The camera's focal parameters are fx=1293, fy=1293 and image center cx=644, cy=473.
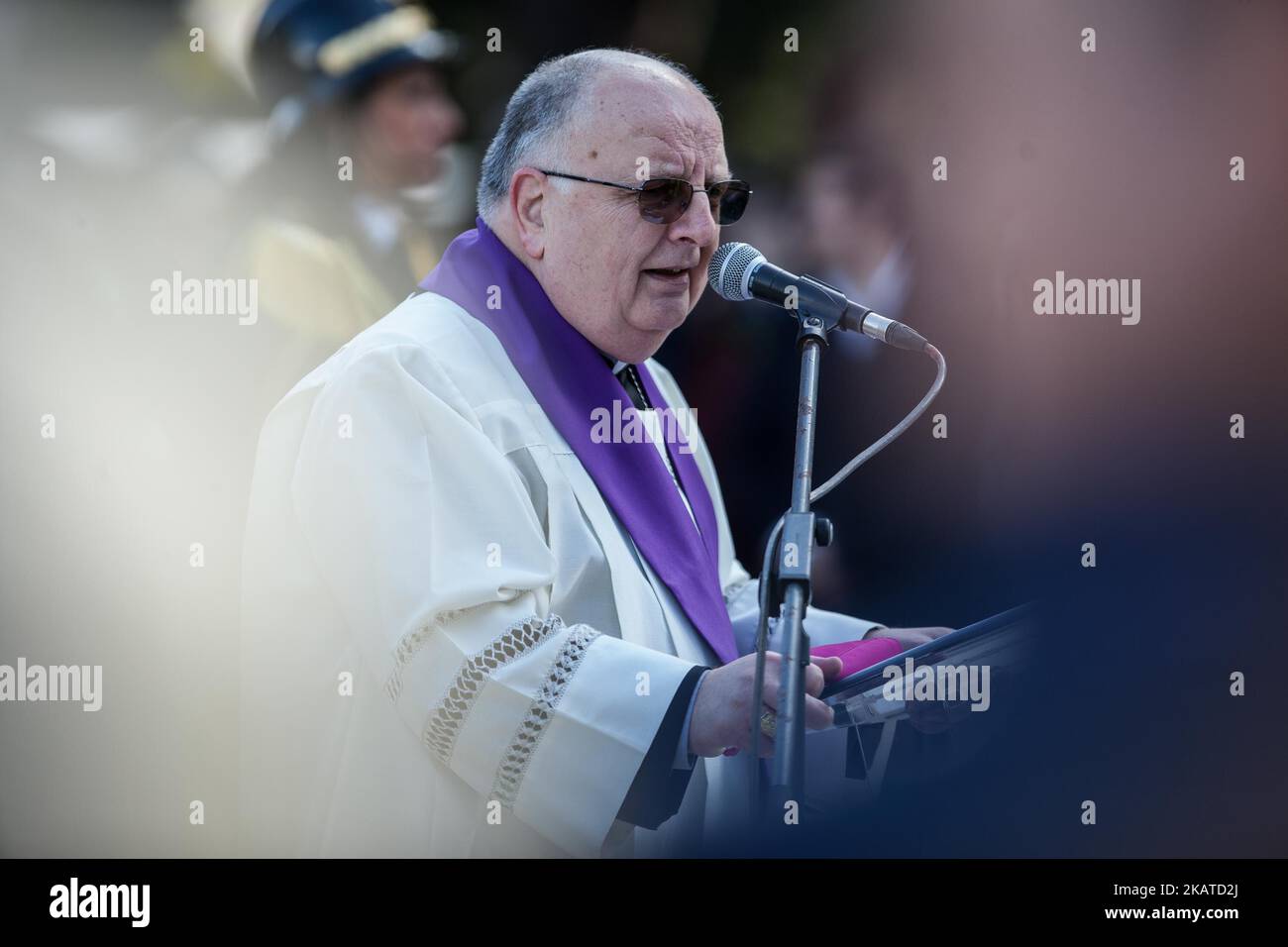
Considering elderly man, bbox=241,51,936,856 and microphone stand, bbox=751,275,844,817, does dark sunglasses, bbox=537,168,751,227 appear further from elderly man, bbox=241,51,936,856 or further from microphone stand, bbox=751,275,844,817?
microphone stand, bbox=751,275,844,817

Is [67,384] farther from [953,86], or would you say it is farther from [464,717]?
[953,86]

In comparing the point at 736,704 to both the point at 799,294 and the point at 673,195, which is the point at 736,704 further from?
the point at 673,195

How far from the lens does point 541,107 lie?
290 cm

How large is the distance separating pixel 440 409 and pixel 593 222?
21.2 inches

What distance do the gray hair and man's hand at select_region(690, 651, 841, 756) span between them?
1.24 meters

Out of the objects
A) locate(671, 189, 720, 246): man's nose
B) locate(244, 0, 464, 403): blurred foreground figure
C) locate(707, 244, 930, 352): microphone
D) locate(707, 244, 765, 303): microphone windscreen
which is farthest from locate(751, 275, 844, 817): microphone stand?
locate(244, 0, 464, 403): blurred foreground figure

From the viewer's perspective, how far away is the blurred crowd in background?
2.98 metres

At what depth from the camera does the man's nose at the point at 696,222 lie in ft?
9.14

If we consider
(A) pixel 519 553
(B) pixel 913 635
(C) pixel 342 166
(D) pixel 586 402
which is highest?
(C) pixel 342 166

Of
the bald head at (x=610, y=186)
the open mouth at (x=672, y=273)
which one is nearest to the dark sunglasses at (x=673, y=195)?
the bald head at (x=610, y=186)

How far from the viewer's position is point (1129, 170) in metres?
3.13

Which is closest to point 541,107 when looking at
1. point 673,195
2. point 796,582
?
point 673,195

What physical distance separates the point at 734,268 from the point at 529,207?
26.9 inches
